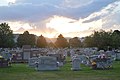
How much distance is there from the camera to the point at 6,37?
404 feet

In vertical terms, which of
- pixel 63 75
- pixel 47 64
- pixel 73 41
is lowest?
pixel 63 75

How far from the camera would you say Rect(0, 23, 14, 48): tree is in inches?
4715

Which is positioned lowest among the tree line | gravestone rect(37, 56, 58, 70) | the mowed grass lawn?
the mowed grass lawn

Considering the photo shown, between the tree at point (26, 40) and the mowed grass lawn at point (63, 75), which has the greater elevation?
the tree at point (26, 40)

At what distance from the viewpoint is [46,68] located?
31.6 m

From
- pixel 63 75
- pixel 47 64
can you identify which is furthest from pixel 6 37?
pixel 63 75

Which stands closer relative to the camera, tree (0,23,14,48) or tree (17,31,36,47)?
tree (0,23,14,48)

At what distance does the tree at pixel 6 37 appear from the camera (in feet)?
393

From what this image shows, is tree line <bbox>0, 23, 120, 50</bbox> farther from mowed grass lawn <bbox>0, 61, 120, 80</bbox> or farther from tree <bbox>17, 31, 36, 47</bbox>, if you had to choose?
mowed grass lawn <bbox>0, 61, 120, 80</bbox>

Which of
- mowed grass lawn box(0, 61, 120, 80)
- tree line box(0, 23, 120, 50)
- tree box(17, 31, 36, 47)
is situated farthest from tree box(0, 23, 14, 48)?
mowed grass lawn box(0, 61, 120, 80)

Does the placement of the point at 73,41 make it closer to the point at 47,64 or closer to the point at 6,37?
the point at 6,37

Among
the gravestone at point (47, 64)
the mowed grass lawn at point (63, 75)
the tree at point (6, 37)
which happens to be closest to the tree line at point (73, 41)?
the tree at point (6, 37)

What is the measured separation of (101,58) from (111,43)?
1917 inches

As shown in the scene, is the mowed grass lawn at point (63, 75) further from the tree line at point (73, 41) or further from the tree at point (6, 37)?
the tree at point (6, 37)
